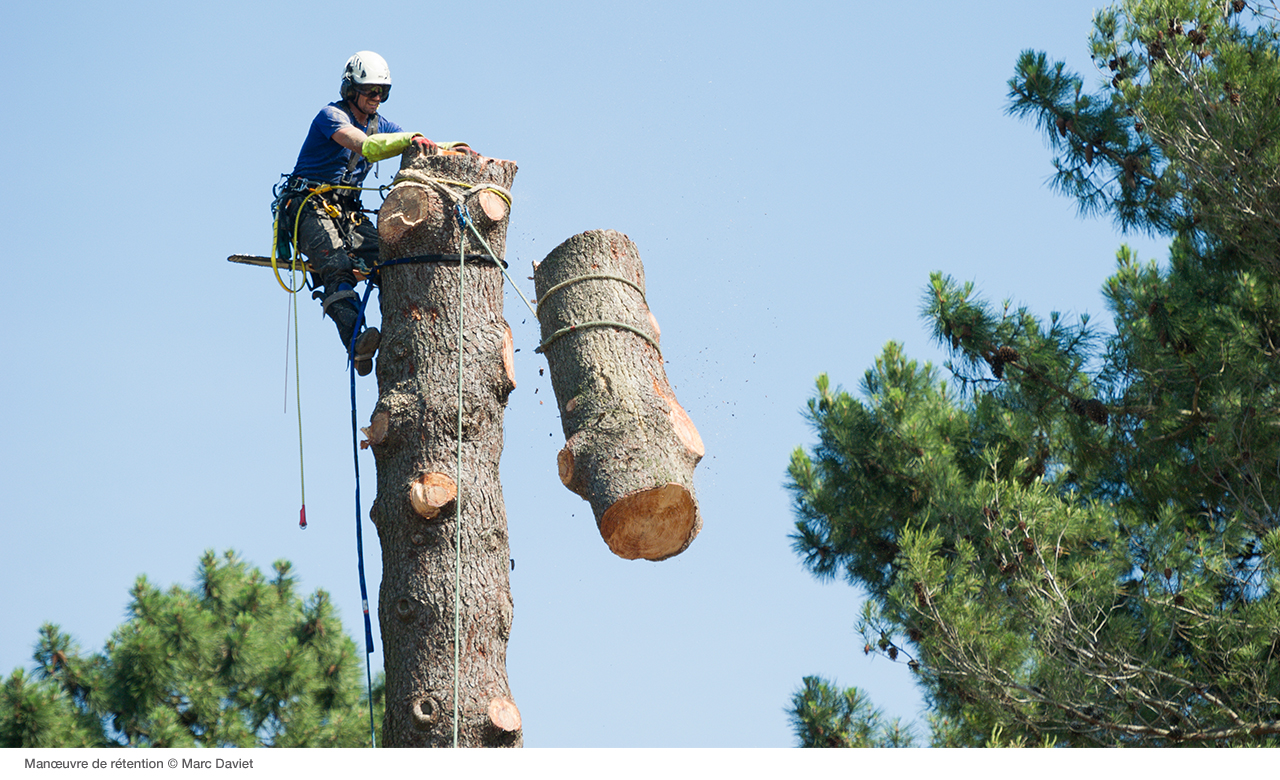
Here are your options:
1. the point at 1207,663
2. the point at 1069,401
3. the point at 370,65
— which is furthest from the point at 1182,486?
the point at 370,65

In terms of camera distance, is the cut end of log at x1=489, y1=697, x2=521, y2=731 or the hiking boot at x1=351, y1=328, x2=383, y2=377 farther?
the hiking boot at x1=351, y1=328, x2=383, y2=377

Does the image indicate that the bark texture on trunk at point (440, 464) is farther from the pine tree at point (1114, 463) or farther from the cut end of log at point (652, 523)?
the pine tree at point (1114, 463)

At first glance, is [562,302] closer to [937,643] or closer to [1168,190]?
[937,643]

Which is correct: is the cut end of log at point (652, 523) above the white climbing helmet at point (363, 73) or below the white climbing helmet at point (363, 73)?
below

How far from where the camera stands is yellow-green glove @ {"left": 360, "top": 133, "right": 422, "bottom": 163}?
158 inches

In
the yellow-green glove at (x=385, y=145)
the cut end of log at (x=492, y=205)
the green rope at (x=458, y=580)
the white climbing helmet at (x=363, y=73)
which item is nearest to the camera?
the green rope at (x=458, y=580)

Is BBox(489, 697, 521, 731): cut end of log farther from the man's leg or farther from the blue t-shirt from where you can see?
the blue t-shirt

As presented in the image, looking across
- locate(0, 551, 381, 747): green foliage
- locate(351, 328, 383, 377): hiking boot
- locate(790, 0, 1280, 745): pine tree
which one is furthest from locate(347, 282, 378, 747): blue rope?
locate(0, 551, 381, 747): green foliage

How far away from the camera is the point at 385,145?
13.3 feet

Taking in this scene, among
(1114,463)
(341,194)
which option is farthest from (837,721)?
(341,194)

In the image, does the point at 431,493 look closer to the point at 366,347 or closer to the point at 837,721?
the point at 366,347

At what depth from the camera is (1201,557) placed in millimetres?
6668

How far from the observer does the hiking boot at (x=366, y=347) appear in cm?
406

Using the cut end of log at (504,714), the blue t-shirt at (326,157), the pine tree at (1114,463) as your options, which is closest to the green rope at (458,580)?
the cut end of log at (504,714)
